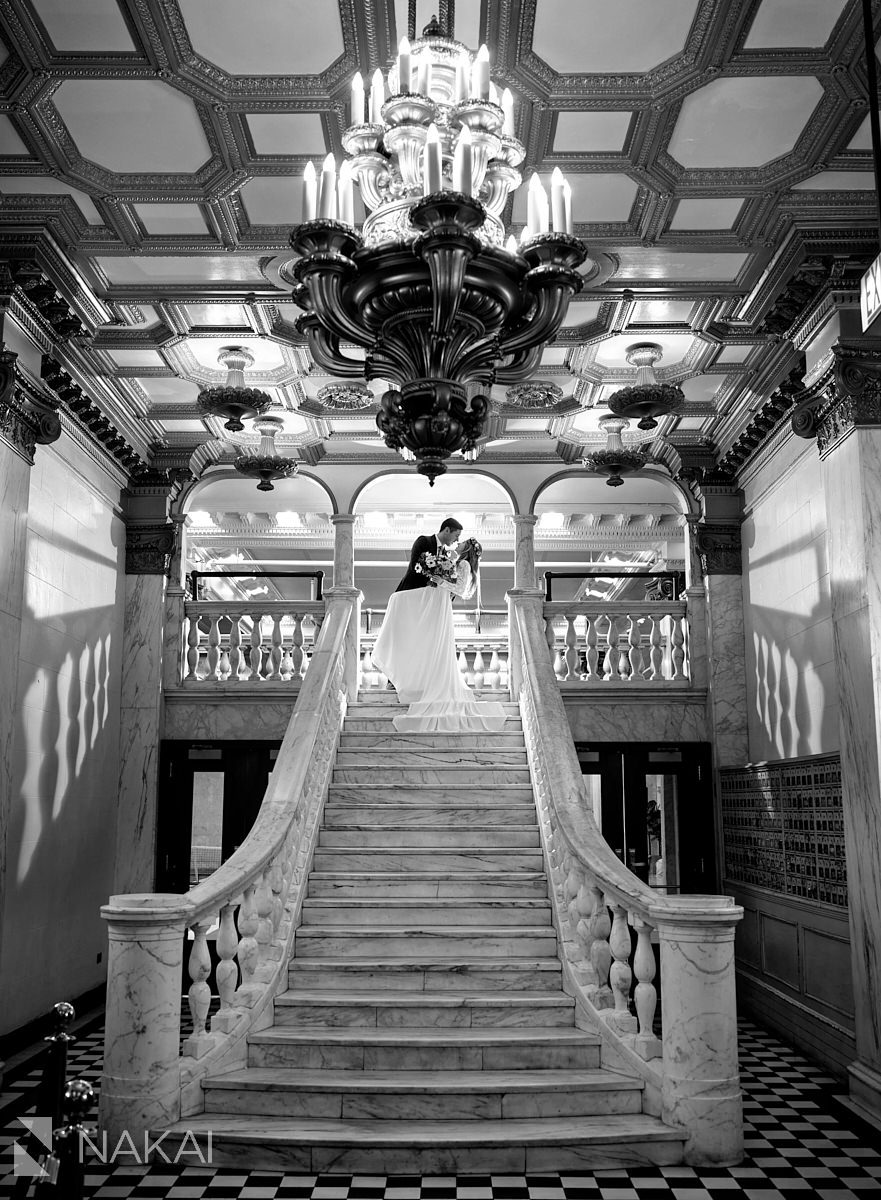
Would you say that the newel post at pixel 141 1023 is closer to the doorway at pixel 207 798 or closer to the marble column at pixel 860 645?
the marble column at pixel 860 645

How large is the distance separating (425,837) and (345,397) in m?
4.20

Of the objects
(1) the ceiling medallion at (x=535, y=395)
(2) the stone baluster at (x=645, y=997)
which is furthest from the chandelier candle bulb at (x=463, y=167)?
(1) the ceiling medallion at (x=535, y=395)

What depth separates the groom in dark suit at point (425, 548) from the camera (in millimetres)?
10281

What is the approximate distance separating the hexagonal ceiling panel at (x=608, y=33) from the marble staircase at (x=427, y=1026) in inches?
197

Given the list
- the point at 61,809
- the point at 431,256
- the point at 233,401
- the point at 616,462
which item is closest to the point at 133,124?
the point at 233,401

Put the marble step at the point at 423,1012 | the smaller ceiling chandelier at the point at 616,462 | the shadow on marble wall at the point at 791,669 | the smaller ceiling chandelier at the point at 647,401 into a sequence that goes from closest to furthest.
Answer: the marble step at the point at 423,1012, the smaller ceiling chandelier at the point at 647,401, the shadow on marble wall at the point at 791,669, the smaller ceiling chandelier at the point at 616,462

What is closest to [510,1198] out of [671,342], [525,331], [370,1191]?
[370,1191]

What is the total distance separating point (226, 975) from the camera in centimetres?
571

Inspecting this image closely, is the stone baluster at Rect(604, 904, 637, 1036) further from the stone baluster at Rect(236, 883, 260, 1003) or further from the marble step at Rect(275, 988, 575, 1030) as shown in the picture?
the stone baluster at Rect(236, 883, 260, 1003)

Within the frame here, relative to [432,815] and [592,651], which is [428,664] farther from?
[432,815]

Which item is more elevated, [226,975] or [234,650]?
[234,650]

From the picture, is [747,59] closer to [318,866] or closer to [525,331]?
[525,331]

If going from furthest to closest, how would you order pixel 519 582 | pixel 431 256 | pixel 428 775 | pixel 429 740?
1. pixel 519 582
2. pixel 429 740
3. pixel 428 775
4. pixel 431 256

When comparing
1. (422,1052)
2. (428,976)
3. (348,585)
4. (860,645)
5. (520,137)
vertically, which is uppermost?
(520,137)
